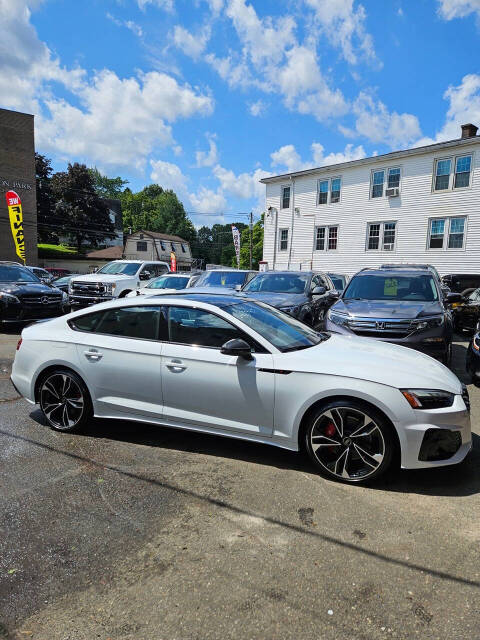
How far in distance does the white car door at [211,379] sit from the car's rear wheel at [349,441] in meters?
0.41

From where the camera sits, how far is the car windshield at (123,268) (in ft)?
47.0

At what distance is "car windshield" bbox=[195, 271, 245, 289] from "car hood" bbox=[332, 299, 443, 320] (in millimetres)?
4942

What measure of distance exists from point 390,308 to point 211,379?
4.03 m

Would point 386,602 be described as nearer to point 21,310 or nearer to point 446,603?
point 446,603

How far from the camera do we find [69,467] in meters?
3.62

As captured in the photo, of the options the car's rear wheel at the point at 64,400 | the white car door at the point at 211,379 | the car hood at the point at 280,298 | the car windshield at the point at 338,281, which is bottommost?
the car's rear wheel at the point at 64,400

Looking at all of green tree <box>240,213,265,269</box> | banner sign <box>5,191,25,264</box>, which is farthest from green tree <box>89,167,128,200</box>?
banner sign <box>5,191,25,264</box>

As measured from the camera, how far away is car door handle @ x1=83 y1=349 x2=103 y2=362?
4160mm

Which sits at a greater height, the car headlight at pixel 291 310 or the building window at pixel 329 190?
the building window at pixel 329 190

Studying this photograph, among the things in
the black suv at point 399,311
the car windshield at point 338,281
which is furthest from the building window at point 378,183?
the black suv at point 399,311

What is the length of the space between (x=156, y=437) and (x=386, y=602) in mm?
2712

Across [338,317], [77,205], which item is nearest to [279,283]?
[338,317]

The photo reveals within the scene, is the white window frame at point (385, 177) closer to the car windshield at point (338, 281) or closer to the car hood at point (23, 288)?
the car windshield at point (338, 281)

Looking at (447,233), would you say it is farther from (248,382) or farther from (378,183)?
(248,382)
